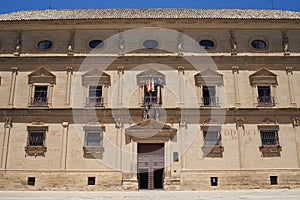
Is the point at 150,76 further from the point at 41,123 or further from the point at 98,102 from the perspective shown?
the point at 41,123

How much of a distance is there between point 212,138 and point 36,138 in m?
11.8

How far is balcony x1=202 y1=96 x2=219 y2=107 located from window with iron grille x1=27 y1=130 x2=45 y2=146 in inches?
439

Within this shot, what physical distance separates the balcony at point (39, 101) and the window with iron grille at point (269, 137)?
48.9 feet

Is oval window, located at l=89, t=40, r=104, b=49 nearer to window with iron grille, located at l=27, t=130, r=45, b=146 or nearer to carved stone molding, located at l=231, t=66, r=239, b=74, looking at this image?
window with iron grille, located at l=27, t=130, r=45, b=146

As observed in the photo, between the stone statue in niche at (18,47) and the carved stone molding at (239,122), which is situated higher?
the stone statue in niche at (18,47)

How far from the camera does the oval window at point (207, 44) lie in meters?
23.3

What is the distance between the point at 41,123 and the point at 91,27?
25.5 ft

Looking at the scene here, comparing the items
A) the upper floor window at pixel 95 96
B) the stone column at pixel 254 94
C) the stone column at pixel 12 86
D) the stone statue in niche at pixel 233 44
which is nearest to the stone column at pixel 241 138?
the stone column at pixel 254 94

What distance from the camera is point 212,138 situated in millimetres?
21469

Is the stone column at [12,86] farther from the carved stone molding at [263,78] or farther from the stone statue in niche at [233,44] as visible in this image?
the carved stone molding at [263,78]

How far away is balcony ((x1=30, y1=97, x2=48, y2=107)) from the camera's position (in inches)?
869

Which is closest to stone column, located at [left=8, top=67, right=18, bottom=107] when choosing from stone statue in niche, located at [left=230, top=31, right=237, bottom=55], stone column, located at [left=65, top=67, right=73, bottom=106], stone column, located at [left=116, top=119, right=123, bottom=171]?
stone column, located at [left=65, top=67, right=73, bottom=106]

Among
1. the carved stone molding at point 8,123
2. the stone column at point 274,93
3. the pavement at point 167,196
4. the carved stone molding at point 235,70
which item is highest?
the carved stone molding at point 235,70

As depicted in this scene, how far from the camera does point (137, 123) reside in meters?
21.3
